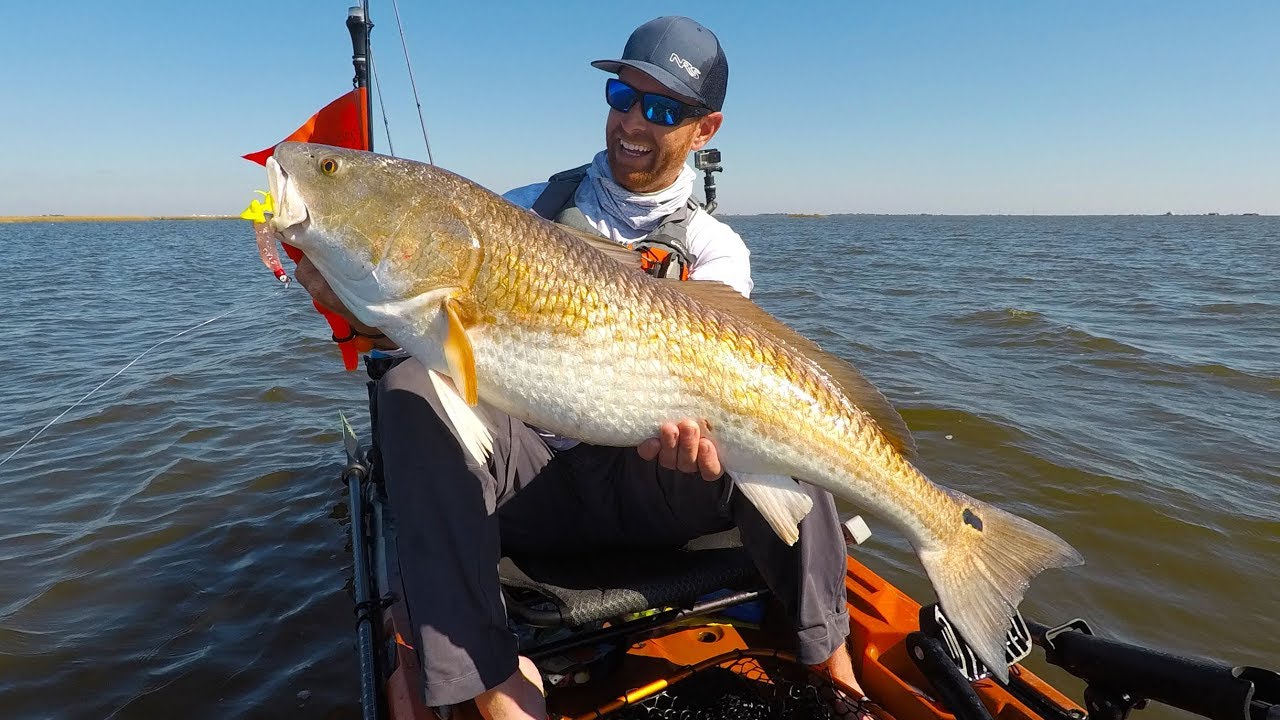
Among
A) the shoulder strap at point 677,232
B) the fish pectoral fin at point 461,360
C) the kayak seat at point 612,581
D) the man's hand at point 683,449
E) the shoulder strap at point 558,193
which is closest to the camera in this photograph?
the fish pectoral fin at point 461,360

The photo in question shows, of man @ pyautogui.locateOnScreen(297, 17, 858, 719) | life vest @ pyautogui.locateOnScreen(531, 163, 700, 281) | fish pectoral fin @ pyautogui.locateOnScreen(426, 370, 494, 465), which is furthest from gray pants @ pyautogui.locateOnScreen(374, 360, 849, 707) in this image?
life vest @ pyautogui.locateOnScreen(531, 163, 700, 281)

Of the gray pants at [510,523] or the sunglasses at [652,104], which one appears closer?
the gray pants at [510,523]

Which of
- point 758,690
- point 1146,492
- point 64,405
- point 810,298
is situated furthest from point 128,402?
point 810,298

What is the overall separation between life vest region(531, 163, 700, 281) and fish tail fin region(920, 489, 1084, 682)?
159 cm

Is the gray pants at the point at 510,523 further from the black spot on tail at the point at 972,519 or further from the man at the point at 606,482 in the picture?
the black spot on tail at the point at 972,519

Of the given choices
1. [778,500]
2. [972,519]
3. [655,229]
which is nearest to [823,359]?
[778,500]

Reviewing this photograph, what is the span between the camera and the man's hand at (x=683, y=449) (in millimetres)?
2453

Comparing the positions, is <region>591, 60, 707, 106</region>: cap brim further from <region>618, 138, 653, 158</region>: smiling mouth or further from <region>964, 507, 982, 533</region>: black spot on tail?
<region>964, 507, 982, 533</region>: black spot on tail

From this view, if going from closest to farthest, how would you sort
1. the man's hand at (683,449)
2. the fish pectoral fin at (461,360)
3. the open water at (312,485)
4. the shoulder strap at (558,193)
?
1. the fish pectoral fin at (461,360)
2. the man's hand at (683,449)
3. the shoulder strap at (558,193)
4. the open water at (312,485)

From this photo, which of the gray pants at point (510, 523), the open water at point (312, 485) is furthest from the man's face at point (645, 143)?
the open water at point (312, 485)

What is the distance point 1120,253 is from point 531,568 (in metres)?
41.7

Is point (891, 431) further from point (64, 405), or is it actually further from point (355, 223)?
point (64, 405)

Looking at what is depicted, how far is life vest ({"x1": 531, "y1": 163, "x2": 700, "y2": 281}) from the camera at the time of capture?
3383 mm

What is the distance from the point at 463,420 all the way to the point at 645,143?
178 centimetres
